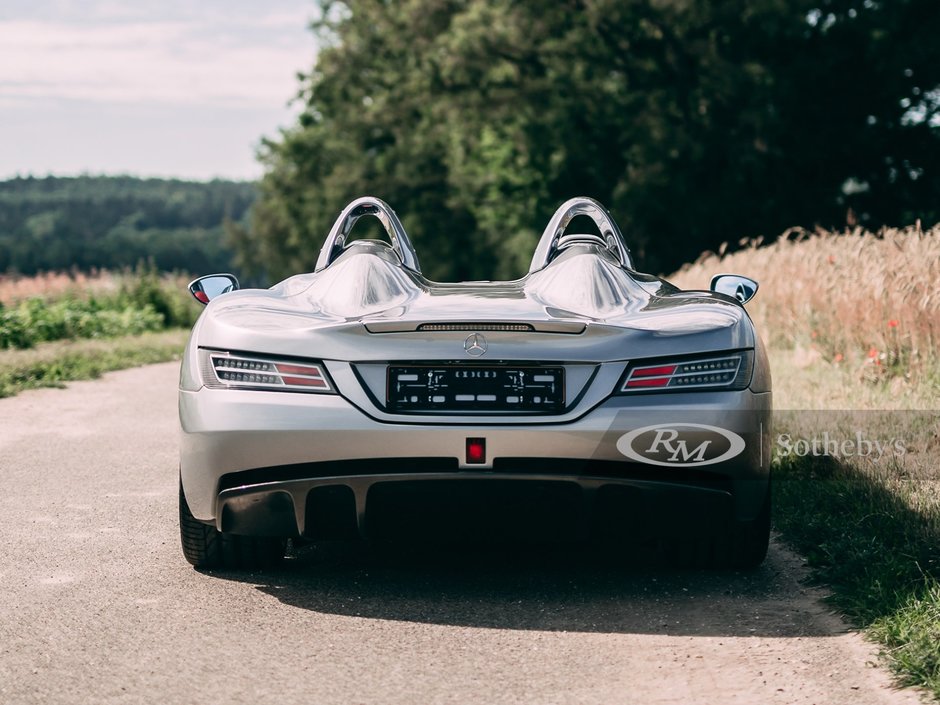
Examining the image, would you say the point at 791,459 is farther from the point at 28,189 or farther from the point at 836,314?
the point at 28,189

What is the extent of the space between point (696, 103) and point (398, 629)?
109 feet

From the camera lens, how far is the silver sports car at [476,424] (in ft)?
13.5

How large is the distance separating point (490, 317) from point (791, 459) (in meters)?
2.93

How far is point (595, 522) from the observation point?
13.8 feet

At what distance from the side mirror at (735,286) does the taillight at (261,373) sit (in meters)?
1.84

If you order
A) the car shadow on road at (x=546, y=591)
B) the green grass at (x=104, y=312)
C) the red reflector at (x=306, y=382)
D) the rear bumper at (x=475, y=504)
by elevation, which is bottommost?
the green grass at (x=104, y=312)

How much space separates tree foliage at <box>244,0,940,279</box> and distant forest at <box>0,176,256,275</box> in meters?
19.6

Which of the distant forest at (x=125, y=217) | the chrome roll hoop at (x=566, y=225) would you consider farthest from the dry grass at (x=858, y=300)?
the distant forest at (x=125, y=217)

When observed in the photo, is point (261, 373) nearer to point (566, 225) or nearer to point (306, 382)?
point (306, 382)

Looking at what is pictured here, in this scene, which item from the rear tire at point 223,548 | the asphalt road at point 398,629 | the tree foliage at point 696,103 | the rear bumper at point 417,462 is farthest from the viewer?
the tree foliage at point 696,103

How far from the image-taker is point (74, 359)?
13430 millimetres

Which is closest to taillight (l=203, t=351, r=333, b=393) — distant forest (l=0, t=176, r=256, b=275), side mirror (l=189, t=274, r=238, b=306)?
side mirror (l=189, t=274, r=238, b=306)

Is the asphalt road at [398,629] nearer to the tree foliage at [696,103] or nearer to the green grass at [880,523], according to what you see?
the green grass at [880,523]

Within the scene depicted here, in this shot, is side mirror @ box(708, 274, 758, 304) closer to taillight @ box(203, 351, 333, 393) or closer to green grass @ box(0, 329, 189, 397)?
taillight @ box(203, 351, 333, 393)
